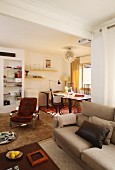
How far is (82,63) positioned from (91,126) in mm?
4665

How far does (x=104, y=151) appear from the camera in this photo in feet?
5.86

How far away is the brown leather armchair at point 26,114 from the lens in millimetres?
3518

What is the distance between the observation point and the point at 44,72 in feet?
21.9

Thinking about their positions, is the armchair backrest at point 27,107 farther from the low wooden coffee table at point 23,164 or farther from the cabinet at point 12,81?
the low wooden coffee table at point 23,164

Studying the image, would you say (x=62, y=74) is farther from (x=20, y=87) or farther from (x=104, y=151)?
(x=104, y=151)

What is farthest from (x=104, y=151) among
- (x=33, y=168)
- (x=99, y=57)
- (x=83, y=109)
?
(x=99, y=57)

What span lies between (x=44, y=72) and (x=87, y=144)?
200 inches

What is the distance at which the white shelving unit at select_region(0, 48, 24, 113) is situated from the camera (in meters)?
5.15

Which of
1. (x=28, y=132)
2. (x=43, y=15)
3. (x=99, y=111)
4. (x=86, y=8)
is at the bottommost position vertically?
(x=28, y=132)

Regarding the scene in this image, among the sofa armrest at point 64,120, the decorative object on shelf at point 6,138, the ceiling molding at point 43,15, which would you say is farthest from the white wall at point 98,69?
the decorative object on shelf at point 6,138

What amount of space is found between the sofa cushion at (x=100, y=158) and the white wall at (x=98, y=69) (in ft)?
4.62

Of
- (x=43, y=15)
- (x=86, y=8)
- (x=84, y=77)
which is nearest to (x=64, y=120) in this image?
(x=43, y=15)

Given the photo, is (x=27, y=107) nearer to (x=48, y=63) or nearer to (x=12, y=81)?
(x=12, y=81)

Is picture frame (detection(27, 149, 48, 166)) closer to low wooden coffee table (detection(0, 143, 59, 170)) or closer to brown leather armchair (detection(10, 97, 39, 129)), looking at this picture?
low wooden coffee table (detection(0, 143, 59, 170))
